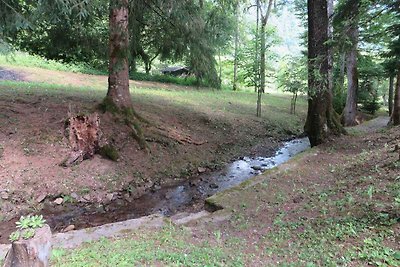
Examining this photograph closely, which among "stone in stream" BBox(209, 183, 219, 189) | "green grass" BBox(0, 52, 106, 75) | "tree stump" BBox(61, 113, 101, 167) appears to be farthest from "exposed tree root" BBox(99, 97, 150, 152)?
"green grass" BBox(0, 52, 106, 75)

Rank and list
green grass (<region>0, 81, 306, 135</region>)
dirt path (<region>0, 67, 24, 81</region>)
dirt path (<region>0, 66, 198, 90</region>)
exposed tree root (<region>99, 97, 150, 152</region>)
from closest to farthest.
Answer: exposed tree root (<region>99, 97, 150, 152</region>)
green grass (<region>0, 81, 306, 135</region>)
dirt path (<region>0, 67, 24, 81</region>)
dirt path (<region>0, 66, 198, 90</region>)

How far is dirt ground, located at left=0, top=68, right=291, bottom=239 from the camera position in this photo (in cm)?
590

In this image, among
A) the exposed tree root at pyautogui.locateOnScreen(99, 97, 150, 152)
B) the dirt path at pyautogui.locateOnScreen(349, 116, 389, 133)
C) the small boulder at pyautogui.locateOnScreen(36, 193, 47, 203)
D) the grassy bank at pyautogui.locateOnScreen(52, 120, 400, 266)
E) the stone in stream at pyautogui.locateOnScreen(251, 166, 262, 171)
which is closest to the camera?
the grassy bank at pyautogui.locateOnScreen(52, 120, 400, 266)

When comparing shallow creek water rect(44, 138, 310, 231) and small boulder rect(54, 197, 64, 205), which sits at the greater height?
small boulder rect(54, 197, 64, 205)

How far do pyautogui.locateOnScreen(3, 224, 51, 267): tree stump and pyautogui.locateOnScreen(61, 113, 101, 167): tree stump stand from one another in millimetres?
4782

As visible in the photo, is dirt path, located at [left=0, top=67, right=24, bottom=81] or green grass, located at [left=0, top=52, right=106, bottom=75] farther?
green grass, located at [left=0, top=52, right=106, bottom=75]

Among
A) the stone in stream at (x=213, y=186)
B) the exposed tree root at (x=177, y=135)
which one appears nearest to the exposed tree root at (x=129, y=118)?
the exposed tree root at (x=177, y=135)

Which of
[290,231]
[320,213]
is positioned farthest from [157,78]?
[290,231]

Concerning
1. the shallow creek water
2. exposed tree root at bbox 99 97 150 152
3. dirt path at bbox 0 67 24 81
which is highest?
dirt path at bbox 0 67 24 81

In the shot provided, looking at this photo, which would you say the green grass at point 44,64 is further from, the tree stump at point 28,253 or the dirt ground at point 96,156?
the tree stump at point 28,253

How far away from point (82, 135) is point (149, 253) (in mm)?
4451

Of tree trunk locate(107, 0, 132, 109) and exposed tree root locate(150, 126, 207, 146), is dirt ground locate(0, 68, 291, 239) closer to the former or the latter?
exposed tree root locate(150, 126, 207, 146)

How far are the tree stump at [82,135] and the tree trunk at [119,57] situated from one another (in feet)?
4.20

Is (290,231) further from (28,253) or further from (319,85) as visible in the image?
(319,85)
